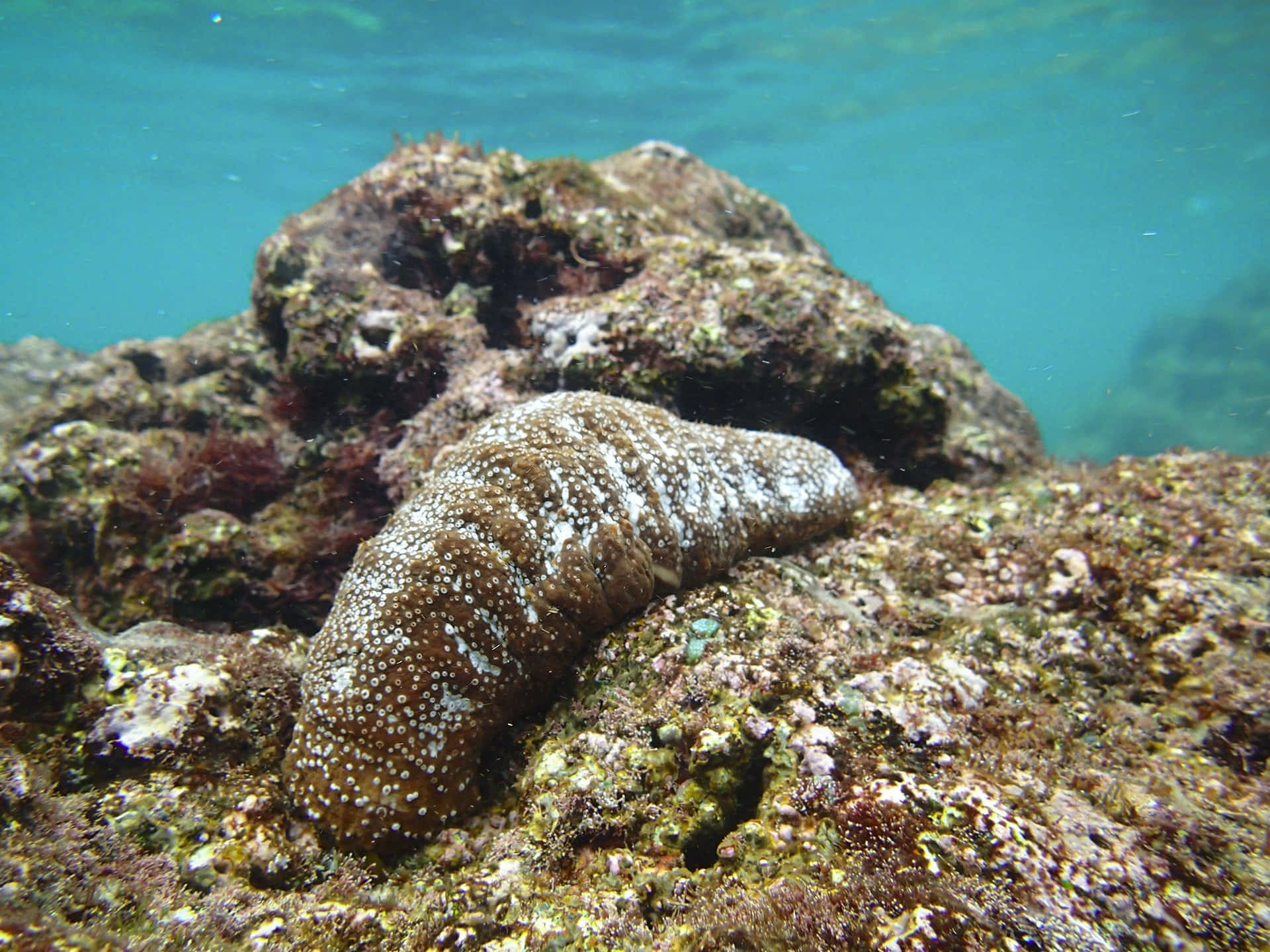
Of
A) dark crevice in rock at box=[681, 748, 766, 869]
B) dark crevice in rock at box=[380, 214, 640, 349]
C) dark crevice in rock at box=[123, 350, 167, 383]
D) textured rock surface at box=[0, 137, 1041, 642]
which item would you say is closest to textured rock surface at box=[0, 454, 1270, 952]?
dark crevice in rock at box=[681, 748, 766, 869]

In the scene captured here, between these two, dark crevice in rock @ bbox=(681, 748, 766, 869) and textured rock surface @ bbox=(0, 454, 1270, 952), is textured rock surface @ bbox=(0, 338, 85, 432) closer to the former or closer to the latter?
textured rock surface @ bbox=(0, 454, 1270, 952)

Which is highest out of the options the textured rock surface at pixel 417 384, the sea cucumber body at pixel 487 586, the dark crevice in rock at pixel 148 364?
the dark crevice in rock at pixel 148 364

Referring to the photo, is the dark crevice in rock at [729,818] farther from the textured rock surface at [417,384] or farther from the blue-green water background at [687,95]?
the blue-green water background at [687,95]

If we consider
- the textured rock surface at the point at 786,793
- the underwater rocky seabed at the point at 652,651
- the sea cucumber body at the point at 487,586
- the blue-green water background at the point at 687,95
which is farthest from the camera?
the blue-green water background at the point at 687,95

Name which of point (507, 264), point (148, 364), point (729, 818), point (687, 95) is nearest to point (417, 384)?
point (507, 264)

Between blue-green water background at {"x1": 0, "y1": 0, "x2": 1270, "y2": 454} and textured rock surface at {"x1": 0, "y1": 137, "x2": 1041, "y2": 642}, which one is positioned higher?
blue-green water background at {"x1": 0, "y1": 0, "x2": 1270, "y2": 454}

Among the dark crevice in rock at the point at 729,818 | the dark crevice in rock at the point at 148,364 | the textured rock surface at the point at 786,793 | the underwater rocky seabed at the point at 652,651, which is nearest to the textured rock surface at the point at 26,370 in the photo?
the dark crevice in rock at the point at 148,364

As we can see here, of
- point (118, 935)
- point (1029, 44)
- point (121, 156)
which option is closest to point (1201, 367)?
point (1029, 44)
